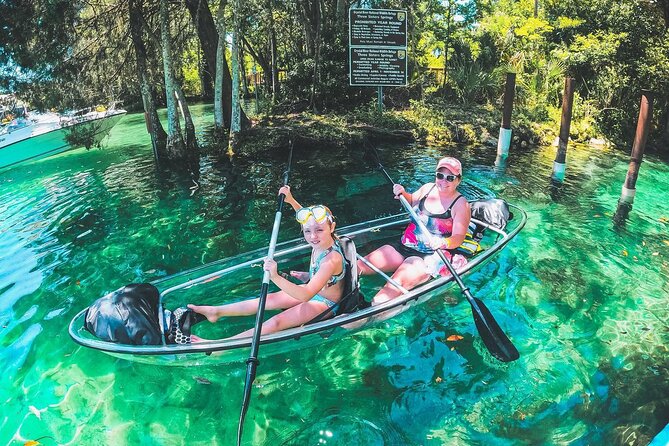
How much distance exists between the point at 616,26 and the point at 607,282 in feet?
45.5

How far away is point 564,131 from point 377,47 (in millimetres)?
6903

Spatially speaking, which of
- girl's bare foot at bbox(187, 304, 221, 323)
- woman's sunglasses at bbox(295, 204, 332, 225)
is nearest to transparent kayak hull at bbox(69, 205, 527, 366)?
girl's bare foot at bbox(187, 304, 221, 323)

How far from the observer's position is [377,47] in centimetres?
1467

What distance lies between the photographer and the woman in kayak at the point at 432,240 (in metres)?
5.21

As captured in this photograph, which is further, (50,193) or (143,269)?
(50,193)

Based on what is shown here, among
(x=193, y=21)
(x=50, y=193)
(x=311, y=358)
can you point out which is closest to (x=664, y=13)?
(x=193, y=21)

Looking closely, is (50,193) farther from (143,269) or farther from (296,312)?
(296,312)

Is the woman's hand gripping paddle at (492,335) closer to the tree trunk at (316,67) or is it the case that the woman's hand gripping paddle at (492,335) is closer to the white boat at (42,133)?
the white boat at (42,133)

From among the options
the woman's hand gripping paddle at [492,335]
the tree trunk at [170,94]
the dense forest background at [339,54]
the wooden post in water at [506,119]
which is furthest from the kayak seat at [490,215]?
the tree trunk at [170,94]

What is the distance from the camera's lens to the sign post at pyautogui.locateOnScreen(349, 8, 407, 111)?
47.2 feet

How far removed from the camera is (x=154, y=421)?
4059 millimetres

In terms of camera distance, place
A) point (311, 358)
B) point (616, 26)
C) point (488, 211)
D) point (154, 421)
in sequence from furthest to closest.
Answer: point (616, 26)
point (488, 211)
point (311, 358)
point (154, 421)

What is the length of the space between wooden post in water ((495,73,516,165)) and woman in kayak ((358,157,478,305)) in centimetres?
774

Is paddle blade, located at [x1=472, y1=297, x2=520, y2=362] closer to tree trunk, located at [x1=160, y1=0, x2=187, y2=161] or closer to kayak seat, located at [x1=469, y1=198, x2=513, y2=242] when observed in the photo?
kayak seat, located at [x1=469, y1=198, x2=513, y2=242]
